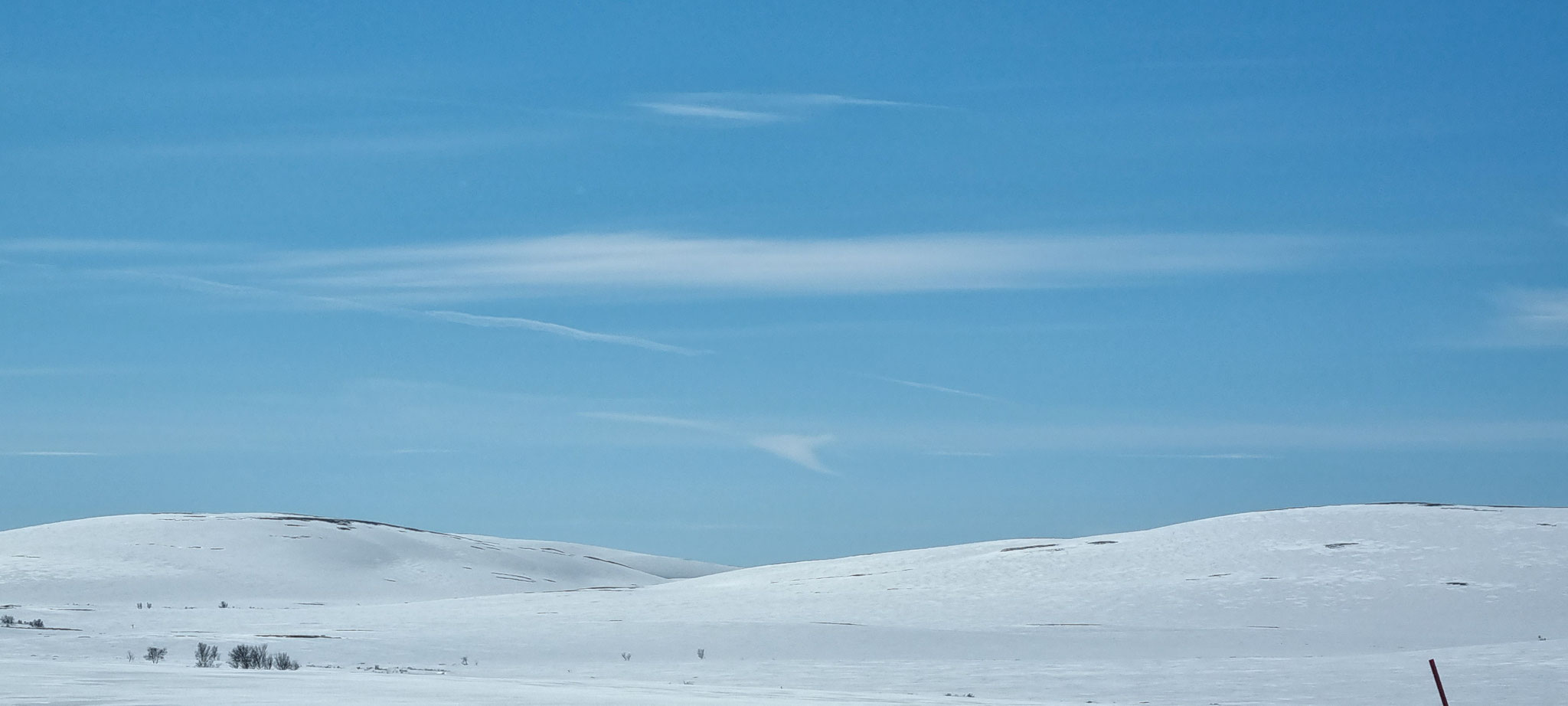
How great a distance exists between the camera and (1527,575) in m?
29.0

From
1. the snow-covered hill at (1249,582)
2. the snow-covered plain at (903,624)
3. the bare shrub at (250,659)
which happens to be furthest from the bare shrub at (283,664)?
the snow-covered hill at (1249,582)

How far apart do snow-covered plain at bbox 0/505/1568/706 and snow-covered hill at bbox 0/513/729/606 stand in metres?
0.21

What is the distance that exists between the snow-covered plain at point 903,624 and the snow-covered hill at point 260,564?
0.68 feet

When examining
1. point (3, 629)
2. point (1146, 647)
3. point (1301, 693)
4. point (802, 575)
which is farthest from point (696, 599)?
point (1301, 693)

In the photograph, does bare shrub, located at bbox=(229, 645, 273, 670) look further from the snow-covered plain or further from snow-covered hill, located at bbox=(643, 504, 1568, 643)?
snow-covered hill, located at bbox=(643, 504, 1568, 643)

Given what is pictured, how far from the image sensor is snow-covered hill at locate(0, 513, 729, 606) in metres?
37.9

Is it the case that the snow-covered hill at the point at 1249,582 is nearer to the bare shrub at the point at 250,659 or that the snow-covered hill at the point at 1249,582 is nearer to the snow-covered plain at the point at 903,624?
the snow-covered plain at the point at 903,624

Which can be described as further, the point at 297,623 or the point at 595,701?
the point at 297,623

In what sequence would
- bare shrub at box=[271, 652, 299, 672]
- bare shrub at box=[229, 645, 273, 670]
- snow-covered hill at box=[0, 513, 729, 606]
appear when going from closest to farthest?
bare shrub at box=[271, 652, 299, 672] → bare shrub at box=[229, 645, 273, 670] → snow-covered hill at box=[0, 513, 729, 606]

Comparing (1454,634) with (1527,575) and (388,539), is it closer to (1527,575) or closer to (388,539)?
(1527,575)

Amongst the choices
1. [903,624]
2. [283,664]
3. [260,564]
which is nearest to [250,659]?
[283,664]

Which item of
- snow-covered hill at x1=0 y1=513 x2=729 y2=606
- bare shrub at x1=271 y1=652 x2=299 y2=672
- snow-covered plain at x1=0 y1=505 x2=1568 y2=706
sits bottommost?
bare shrub at x1=271 y1=652 x2=299 y2=672

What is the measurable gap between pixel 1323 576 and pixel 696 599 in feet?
43.4

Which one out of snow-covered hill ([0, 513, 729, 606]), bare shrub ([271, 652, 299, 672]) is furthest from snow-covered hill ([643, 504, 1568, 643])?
snow-covered hill ([0, 513, 729, 606])
